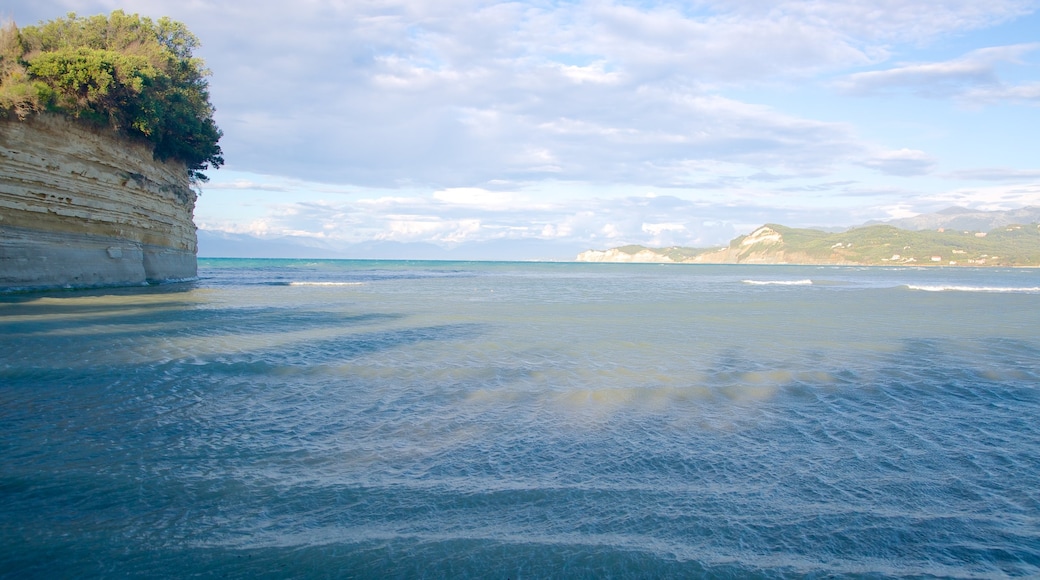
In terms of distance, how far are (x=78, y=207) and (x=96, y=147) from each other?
130 inches

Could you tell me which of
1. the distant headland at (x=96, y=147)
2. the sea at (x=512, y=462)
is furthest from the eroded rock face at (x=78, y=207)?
the sea at (x=512, y=462)

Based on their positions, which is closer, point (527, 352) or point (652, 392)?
point (652, 392)

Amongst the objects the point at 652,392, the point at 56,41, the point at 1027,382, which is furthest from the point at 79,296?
the point at 1027,382

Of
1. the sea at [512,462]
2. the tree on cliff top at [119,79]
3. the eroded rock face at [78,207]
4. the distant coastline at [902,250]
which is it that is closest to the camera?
the sea at [512,462]

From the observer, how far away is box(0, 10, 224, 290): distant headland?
2247 cm

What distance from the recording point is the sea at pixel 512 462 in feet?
13.8

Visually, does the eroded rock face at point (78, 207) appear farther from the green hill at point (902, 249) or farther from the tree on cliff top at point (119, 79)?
the green hill at point (902, 249)

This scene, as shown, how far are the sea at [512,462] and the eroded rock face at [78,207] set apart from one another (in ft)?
43.3

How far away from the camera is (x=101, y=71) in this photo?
2509cm

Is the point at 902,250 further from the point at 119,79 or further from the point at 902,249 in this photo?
the point at 119,79

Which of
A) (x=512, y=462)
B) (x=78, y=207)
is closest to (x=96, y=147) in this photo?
(x=78, y=207)

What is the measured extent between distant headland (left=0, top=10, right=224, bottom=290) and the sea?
45.6 ft

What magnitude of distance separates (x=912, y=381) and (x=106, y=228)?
32439 mm

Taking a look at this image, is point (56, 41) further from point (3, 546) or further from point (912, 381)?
point (912, 381)
